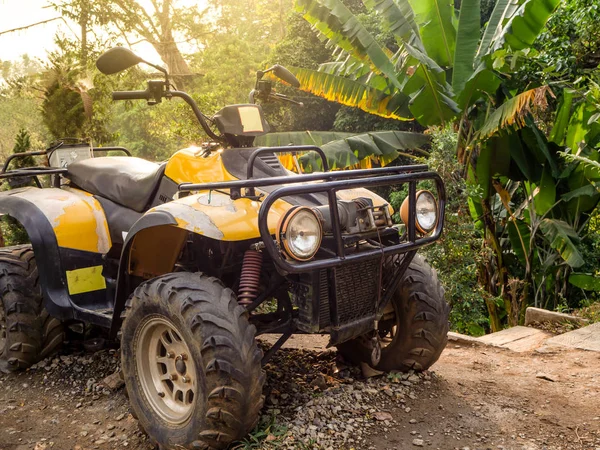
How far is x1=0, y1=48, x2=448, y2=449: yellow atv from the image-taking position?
10.2 feet

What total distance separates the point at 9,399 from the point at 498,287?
24.6 ft

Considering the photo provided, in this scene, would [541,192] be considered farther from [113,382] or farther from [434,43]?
[113,382]

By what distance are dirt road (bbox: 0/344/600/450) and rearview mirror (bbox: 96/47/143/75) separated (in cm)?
216

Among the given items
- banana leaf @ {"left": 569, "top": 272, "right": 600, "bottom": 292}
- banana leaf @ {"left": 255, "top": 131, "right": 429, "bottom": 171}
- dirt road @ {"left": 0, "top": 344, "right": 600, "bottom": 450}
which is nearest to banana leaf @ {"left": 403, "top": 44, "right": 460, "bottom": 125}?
banana leaf @ {"left": 255, "top": 131, "right": 429, "bottom": 171}

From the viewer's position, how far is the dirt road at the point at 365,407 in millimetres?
3416

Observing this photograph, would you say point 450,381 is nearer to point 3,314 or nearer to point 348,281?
point 348,281

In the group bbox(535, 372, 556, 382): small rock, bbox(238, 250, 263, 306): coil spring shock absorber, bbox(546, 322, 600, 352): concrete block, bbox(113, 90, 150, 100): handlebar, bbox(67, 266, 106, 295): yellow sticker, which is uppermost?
bbox(113, 90, 150, 100): handlebar

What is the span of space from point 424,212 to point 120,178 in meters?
2.25

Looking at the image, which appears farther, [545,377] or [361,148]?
[361,148]

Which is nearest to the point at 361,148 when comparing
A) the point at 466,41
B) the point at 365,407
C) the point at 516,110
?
the point at 466,41

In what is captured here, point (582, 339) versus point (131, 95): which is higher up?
point (131, 95)

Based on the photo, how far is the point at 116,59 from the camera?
3490mm

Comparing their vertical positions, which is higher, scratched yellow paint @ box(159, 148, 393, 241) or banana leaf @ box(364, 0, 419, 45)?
banana leaf @ box(364, 0, 419, 45)

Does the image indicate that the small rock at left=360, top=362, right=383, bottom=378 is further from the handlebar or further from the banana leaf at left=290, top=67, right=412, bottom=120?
the banana leaf at left=290, top=67, right=412, bottom=120
